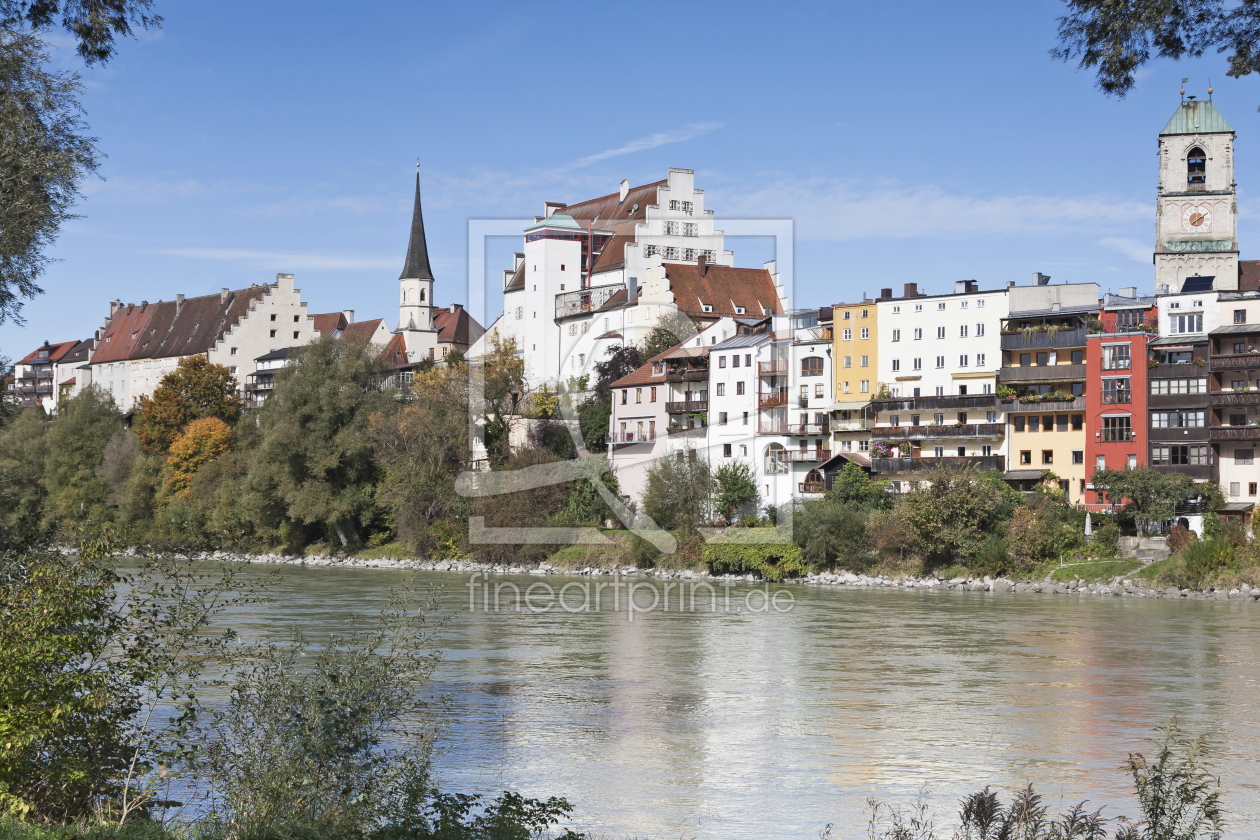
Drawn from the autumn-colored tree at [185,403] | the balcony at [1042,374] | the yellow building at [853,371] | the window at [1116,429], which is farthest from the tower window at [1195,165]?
the autumn-colored tree at [185,403]

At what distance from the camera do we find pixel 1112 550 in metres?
45.8

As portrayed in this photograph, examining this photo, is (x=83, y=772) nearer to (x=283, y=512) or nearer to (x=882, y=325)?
(x=882, y=325)

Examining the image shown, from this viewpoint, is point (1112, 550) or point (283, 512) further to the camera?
point (283, 512)

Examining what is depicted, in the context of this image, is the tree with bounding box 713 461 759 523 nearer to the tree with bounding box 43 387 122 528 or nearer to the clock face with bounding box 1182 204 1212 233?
the clock face with bounding box 1182 204 1212 233

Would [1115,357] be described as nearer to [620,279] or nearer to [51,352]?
[620,279]

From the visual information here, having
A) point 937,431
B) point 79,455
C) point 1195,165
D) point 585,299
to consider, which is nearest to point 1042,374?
point 937,431

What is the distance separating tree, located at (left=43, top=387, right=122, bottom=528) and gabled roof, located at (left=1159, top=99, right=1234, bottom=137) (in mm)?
64494

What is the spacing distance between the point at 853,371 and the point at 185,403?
139ft

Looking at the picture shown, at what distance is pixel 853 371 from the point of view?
58.8m

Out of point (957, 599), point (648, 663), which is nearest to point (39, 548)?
point (648, 663)

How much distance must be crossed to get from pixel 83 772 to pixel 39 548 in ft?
14.3

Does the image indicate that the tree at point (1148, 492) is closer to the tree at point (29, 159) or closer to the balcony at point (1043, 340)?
the balcony at point (1043, 340)

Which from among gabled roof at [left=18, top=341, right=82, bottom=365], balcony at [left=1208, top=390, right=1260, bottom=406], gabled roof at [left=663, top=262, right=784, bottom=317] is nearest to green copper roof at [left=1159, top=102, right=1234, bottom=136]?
gabled roof at [left=663, top=262, right=784, bottom=317]

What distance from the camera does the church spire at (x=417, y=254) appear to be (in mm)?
101750
